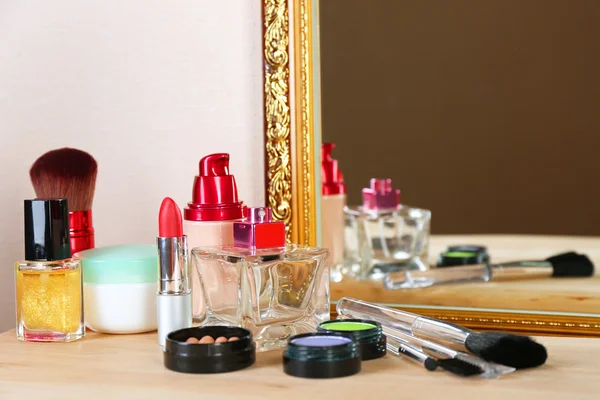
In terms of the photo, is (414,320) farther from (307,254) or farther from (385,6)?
(385,6)

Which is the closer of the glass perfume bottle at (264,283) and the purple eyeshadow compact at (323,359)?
Answer: the purple eyeshadow compact at (323,359)

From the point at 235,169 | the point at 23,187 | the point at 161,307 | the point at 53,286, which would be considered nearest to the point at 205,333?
the point at 161,307

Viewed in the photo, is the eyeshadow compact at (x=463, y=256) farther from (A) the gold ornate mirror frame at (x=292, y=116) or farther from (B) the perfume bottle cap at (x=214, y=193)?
(B) the perfume bottle cap at (x=214, y=193)

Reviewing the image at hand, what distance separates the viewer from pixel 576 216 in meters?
1.00

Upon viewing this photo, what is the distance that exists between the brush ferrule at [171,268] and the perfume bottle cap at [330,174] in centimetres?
26

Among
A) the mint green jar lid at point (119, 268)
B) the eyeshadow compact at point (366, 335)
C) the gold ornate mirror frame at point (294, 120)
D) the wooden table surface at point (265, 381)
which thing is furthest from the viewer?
the gold ornate mirror frame at point (294, 120)

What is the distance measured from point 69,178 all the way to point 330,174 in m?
0.32

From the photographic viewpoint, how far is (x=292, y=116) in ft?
3.44

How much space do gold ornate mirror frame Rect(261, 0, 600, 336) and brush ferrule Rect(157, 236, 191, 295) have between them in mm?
228

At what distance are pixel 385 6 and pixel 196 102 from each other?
27 cm

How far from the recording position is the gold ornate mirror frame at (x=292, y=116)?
1.04 metres

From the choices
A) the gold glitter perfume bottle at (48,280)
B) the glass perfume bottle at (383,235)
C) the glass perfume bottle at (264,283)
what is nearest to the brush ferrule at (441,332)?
the glass perfume bottle at (264,283)

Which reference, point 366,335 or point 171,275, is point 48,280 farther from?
point 366,335

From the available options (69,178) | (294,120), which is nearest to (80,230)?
(69,178)
